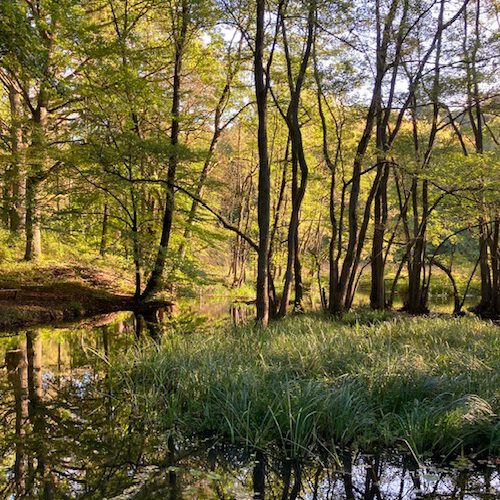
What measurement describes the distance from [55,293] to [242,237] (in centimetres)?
532

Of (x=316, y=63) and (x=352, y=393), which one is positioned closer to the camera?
(x=352, y=393)

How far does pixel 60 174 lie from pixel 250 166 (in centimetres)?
1144

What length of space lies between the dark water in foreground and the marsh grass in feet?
0.67

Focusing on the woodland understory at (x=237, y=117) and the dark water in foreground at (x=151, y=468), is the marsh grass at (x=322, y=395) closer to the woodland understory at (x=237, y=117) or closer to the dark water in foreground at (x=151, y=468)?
the dark water in foreground at (x=151, y=468)

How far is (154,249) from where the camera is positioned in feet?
42.8

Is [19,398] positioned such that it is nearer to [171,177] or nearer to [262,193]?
[262,193]

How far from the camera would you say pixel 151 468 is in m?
3.44

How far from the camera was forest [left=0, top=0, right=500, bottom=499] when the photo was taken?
12.9 ft

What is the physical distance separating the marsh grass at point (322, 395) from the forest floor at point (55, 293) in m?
5.48

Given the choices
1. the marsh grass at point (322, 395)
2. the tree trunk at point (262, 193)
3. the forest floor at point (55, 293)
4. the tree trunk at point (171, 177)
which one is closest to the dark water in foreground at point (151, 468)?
the marsh grass at point (322, 395)

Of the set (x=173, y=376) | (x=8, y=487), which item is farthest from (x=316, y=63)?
(x=8, y=487)

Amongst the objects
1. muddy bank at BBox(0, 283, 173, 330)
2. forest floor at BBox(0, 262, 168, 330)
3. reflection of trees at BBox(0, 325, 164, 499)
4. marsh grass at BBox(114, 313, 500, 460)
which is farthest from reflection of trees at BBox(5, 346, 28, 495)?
forest floor at BBox(0, 262, 168, 330)

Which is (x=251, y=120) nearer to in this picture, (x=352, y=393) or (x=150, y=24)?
(x=150, y=24)

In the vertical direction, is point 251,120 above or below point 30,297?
above
